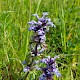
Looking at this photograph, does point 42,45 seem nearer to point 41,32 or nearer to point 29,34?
point 41,32

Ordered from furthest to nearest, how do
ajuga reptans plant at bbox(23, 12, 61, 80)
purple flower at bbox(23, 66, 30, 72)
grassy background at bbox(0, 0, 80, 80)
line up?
1. grassy background at bbox(0, 0, 80, 80)
2. purple flower at bbox(23, 66, 30, 72)
3. ajuga reptans plant at bbox(23, 12, 61, 80)

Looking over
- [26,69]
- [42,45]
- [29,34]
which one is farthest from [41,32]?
[29,34]

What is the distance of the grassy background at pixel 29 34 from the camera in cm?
188

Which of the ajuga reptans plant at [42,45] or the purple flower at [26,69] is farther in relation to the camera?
the purple flower at [26,69]

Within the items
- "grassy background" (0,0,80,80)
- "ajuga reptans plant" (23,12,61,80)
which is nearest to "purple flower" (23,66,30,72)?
"ajuga reptans plant" (23,12,61,80)

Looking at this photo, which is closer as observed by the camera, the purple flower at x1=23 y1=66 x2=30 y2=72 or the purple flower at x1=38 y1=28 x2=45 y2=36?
the purple flower at x1=38 y1=28 x2=45 y2=36

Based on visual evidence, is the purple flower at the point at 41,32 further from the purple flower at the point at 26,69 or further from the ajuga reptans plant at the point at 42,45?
the purple flower at the point at 26,69

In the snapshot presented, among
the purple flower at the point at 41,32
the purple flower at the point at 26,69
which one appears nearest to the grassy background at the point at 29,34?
the purple flower at the point at 26,69

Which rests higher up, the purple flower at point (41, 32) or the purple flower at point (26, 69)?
the purple flower at point (41, 32)

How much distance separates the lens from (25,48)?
1.87 m

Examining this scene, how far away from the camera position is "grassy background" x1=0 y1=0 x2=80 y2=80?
1.88 m

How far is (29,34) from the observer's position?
2006 mm

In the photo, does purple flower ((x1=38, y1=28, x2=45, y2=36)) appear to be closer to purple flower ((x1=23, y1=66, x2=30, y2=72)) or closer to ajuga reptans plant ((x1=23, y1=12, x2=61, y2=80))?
ajuga reptans plant ((x1=23, y1=12, x2=61, y2=80))

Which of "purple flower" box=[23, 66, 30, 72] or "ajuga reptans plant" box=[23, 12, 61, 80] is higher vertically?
"ajuga reptans plant" box=[23, 12, 61, 80]
